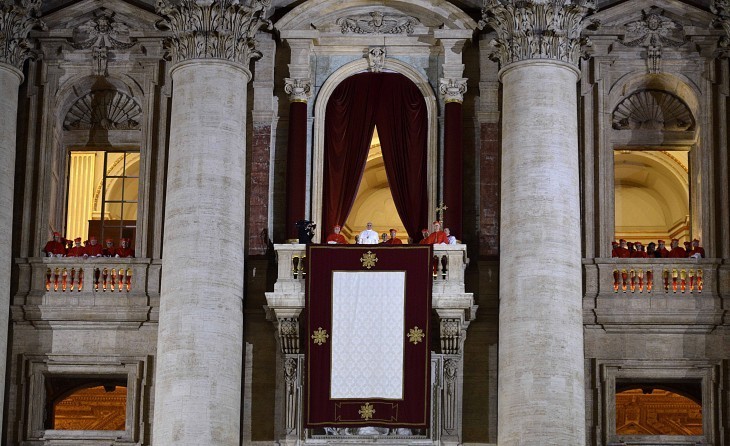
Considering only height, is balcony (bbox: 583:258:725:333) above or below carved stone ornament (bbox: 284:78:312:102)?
below

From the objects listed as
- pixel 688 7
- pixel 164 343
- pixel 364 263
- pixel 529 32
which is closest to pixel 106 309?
pixel 164 343

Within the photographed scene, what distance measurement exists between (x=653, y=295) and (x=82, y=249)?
12411 millimetres

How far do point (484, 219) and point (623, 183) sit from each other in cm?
1050

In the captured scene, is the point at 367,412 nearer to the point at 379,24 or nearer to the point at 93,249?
the point at 93,249

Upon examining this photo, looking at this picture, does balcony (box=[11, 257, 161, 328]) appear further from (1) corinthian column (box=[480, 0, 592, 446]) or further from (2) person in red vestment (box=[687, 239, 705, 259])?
(2) person in red vestment (box=[687, 239, 705, 259])

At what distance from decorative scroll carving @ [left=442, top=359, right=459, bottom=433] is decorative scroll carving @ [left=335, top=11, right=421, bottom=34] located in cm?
786

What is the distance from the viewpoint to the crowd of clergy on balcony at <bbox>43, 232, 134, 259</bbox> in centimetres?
3978

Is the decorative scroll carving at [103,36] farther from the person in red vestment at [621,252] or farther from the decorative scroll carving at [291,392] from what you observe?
the person in red vestment at [621,252]

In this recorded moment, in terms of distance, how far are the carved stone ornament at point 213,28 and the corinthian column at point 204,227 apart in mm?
21

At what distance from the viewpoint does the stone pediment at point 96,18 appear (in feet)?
136

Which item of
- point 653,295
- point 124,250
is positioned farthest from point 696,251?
point 124,250

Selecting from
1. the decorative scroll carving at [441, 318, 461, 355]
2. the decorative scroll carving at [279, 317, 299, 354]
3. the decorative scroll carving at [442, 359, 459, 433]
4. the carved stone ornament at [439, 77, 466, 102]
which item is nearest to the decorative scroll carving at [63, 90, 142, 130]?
the decorative scroll carving at [279, 317, 299, 354]

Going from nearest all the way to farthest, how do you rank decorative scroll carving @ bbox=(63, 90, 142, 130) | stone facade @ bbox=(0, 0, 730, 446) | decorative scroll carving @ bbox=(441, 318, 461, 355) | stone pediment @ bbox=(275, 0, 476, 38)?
stone facade @ bbox=(0, 0, 730, 446) → decorative scroll carving @ bbox=(441, 318, 461, 355) → stone pediment @ bbox=(275, 0, 476, 38) → decorative scroll carving @ bbox=(63, 90, 142, 130)

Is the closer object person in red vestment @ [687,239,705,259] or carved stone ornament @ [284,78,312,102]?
person in red vestment @ [687,239,705,259]
